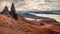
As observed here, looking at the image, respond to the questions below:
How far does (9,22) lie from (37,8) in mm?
1078

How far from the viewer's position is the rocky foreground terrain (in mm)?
2693

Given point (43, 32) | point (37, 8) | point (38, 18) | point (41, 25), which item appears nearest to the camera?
point (43, 32)

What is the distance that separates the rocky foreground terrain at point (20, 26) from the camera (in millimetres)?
2693

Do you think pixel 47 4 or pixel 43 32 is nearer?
pixel 43 32

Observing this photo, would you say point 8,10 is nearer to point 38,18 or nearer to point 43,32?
point 38,18

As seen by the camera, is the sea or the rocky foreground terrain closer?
the rocky foreground terrain

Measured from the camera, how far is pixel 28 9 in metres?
3.79

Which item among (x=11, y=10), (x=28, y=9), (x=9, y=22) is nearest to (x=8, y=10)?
(x=11, y=10)

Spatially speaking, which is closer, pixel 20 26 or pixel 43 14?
pixel 20 26

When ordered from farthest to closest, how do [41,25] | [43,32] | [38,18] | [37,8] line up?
1. [37,8]
2. [38,18]
3. [41,25]
4. [43,32]

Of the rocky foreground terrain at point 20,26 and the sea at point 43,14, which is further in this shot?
the sea at point 43,14

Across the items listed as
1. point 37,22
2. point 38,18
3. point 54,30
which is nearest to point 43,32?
point 54,30

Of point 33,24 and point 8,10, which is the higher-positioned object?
point 8,10

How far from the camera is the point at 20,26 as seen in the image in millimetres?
2826
